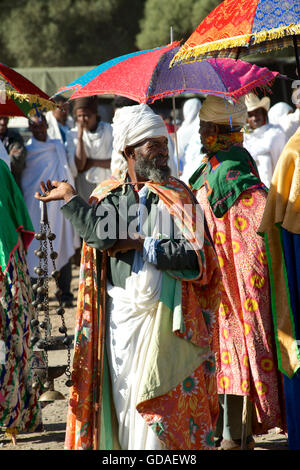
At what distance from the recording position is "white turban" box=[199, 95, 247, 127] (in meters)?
5.68

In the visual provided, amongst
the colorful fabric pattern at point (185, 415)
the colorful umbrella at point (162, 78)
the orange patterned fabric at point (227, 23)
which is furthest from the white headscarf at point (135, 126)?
the colorful fabric pattern at point (185, 415)

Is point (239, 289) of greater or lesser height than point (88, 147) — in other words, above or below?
below

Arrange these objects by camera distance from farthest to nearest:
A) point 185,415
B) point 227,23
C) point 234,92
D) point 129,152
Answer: point 234,92
point 227,23
point 129,152
point 185,415

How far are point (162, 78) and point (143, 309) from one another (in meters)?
2.01

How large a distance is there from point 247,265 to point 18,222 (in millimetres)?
1598

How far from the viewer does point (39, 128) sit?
10.4 metres

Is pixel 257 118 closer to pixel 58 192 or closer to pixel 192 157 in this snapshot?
pixel 192 157

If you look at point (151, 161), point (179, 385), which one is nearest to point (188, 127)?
point (151, 161)

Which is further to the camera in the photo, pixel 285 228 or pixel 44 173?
pixel 44 173

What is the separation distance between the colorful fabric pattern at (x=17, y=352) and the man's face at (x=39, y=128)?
189 inches

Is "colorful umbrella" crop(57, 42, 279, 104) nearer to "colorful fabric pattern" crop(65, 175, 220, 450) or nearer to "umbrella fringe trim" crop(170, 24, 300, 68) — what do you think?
"umbrella fringe trim" crop(170, 24, 300, 68)


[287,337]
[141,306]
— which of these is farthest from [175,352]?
[287,337]
